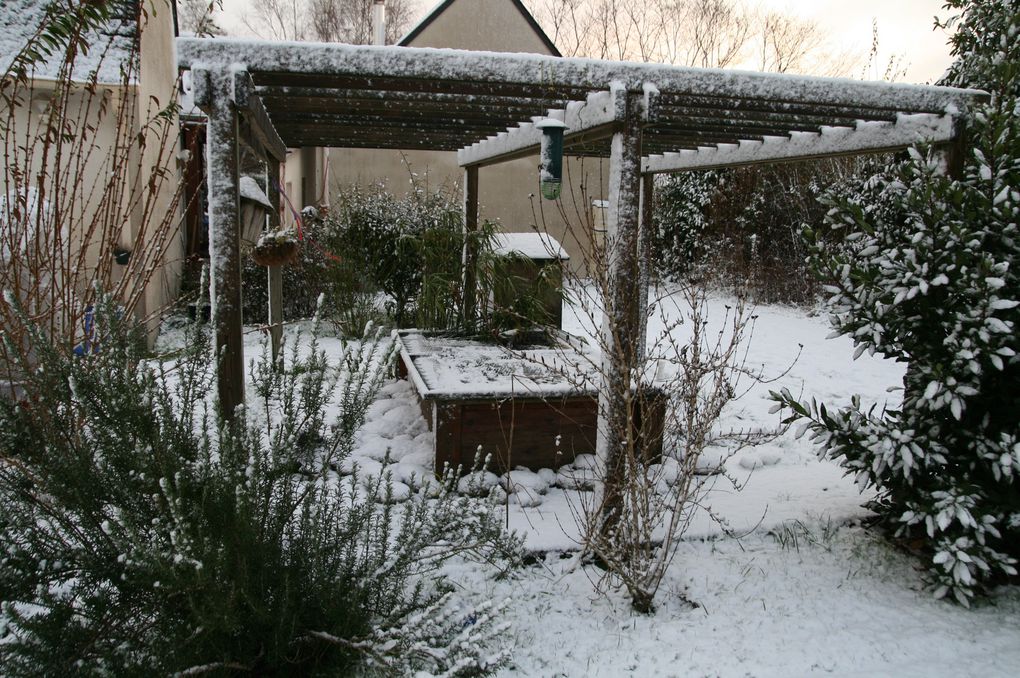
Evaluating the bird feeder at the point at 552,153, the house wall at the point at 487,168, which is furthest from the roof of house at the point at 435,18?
the bird feeder at the point at 552,153

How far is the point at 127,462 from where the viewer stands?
2064 mm

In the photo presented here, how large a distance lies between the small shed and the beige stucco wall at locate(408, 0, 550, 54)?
8429 mm

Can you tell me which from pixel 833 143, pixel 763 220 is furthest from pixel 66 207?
pixel 763 220

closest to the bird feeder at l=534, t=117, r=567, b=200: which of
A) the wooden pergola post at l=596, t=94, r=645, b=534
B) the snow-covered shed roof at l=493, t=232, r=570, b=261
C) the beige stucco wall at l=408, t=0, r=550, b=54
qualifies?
the wooden pergola post at l=596, t=94, r=645, b=534

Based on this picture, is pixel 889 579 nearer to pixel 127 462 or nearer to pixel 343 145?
pixel 127 462

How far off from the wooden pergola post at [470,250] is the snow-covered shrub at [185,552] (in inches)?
152

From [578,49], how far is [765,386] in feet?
51.1

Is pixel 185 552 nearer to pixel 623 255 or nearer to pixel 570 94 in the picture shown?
pixel 623 255

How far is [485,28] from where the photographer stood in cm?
1394

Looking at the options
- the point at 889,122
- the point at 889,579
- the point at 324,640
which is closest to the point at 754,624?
Answer: the point at 889,579

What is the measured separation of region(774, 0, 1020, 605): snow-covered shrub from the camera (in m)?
2.78

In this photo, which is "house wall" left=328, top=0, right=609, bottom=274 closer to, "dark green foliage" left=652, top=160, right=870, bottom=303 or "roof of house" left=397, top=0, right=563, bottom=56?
"roof of house" left=397, top=0, right=563, bottom=56

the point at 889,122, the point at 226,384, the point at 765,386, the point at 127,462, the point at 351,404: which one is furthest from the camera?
the point at 765,386

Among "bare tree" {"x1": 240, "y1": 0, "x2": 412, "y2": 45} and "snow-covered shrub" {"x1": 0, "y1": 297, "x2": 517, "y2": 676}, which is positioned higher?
"bare tree" {"x1": 240, "y1": 0, "x2": 412, "y2": 45}
